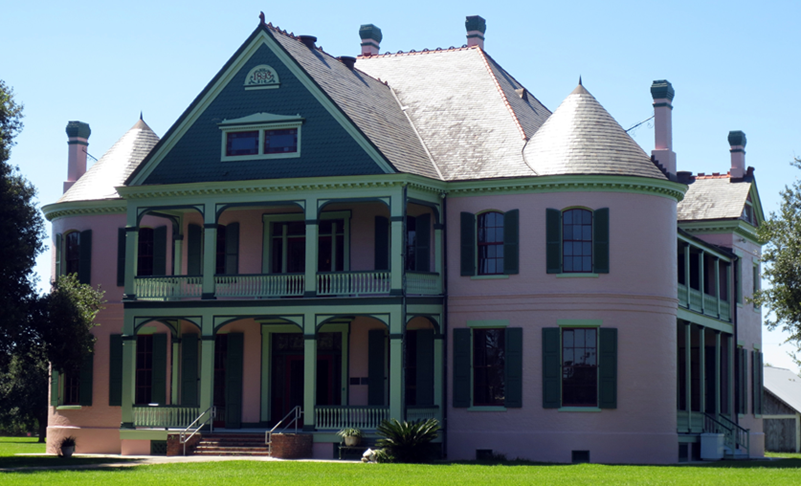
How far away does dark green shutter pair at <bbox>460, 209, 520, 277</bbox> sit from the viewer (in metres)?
32.7

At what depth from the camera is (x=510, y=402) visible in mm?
32250

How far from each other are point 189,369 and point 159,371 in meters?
1.06

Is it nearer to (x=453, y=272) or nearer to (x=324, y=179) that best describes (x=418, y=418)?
(x=453, y=272)

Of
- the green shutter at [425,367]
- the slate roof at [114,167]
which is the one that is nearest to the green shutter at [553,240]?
the green shutter at [425,367]

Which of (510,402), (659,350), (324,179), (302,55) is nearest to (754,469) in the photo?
(659,350)

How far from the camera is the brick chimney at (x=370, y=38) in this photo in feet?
141

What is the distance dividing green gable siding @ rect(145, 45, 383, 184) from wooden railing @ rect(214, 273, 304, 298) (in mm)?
2819

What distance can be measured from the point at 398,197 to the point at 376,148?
150 cm

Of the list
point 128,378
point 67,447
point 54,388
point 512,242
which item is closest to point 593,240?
point 512,242

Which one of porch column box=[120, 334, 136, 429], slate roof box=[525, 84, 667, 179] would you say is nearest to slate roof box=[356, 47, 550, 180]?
slate roof box=[525, 84, 667, 179]

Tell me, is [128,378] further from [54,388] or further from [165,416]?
[54,388]

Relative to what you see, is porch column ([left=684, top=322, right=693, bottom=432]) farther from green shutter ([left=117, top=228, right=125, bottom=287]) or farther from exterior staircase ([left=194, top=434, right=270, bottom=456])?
green shutter ([left=117, top=228, right=125, bottom=287])

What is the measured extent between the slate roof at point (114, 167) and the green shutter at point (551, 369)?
14.6 metres

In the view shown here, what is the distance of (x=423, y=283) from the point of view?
107 feet
